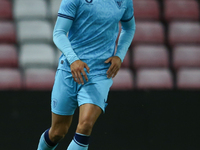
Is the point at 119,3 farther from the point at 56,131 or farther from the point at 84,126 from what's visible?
the point at 56,131

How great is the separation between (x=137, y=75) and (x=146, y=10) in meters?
1.25

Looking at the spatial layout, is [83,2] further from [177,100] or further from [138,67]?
[138,67]

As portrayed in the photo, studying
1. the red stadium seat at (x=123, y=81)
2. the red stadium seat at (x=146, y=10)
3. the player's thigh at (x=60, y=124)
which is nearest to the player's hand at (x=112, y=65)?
the player's thigh at (x=60, y=124)

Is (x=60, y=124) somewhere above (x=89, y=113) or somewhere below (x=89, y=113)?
below

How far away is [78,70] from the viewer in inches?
90.9

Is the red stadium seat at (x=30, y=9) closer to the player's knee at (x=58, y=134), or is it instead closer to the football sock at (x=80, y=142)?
the player's knee at (x=58, y=134)

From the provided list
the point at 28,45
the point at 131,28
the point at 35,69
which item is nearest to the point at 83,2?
the point at 131,28

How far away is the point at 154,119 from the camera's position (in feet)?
11.5

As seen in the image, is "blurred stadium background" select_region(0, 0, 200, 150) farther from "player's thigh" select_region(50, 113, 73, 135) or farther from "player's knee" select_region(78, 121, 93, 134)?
"player's knee" select_region(78, 121, 93, 134)

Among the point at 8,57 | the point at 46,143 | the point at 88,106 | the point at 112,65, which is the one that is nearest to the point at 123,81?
the point at 8,57

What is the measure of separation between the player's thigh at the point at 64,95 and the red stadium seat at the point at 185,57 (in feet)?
8.12

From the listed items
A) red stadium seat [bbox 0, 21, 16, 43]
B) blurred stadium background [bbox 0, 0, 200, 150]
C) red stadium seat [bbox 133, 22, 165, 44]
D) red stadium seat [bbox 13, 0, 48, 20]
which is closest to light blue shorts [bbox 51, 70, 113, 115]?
blurred stadium background [bbox 0, 0, 200, 150]

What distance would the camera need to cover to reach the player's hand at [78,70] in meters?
2.31

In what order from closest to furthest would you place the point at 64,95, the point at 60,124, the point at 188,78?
the point at 64,95
the point at 60,124
the point at 188,78
